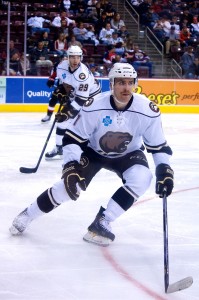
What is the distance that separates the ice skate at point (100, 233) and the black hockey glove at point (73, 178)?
1.23 ft

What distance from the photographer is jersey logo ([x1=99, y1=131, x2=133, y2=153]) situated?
138 inches

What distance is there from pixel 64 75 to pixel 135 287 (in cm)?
405

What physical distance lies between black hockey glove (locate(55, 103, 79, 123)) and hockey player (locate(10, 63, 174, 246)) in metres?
2.50

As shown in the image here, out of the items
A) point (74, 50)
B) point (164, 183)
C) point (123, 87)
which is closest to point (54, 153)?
point (74, 50)

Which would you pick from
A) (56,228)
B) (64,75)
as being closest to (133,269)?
(56,228)

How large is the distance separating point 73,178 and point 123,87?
21.0 inches

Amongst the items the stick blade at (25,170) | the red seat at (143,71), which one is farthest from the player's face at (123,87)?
the red seat at (143,71)

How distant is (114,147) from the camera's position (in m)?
3.57

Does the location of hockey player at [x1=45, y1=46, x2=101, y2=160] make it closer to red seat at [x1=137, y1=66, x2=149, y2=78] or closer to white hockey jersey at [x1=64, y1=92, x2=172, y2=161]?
white hockey jersey at [x1=64, y1=92, x2=172, y2=161]

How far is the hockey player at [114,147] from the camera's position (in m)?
3.36

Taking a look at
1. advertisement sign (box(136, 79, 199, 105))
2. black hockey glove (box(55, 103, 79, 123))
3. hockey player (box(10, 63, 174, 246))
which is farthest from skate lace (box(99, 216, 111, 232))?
advertisement sign (box(136, 79, 199, 105))

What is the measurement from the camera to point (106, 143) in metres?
3.55

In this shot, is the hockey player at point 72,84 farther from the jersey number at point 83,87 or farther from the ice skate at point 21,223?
the ice skate at point 21,223

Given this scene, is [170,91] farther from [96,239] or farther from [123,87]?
[123,87]
